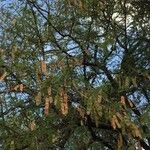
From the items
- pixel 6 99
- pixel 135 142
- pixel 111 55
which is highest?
pixel 111 55

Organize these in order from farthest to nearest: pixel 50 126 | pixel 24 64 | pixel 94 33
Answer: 1. pixel 94 33
2. pixel 50 126
3. pixel 24 64

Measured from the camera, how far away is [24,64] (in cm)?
788

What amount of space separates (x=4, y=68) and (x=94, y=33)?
142 inches

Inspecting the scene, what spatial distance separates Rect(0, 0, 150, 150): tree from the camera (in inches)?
289

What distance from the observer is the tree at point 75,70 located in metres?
7.35

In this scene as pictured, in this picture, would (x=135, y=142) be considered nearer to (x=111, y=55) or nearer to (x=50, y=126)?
(x=50, y=126)

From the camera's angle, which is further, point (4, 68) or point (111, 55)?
point (111, 55)

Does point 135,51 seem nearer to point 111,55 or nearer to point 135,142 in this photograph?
point 111,55

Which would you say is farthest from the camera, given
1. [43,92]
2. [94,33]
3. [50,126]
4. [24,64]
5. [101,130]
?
[101,130]

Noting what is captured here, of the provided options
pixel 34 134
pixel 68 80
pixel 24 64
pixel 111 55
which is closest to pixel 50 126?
pixel 34 134

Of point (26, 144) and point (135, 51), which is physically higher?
point (135, 51)

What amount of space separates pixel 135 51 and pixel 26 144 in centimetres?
400

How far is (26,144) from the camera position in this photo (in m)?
8.22

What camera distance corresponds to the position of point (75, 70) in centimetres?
888
